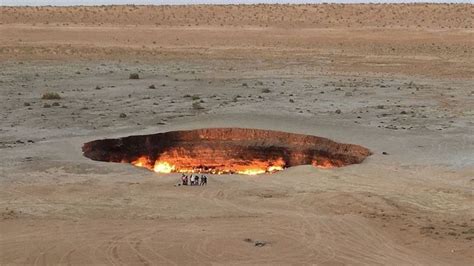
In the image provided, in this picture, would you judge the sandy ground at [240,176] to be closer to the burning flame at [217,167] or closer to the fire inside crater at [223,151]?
the fire inside crater at [223,151]

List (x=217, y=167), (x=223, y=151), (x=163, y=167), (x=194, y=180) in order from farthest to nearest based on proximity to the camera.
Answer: (x=217, y=167)
(x=223, y=151)
(x=163, y=167)
(x=194, y=180)

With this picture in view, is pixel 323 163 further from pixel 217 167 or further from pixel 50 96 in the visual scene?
pixel 50 96

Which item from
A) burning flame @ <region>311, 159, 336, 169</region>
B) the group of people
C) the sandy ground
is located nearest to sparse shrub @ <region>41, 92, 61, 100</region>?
the sandy ground

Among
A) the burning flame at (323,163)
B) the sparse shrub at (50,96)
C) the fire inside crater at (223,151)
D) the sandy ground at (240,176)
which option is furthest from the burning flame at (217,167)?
the sparse shrub at (50,96)

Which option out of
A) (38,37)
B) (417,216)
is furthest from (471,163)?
(38,37)

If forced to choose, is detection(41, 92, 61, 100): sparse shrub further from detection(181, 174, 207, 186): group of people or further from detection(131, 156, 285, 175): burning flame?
detection(181, 174, 207, 186): group of people

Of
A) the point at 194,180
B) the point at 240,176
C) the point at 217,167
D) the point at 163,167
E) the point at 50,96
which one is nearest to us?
the point at 194,180

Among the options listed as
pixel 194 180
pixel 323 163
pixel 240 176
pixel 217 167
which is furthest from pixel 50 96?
pixel 194 180
